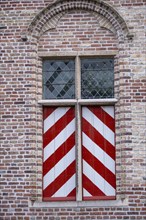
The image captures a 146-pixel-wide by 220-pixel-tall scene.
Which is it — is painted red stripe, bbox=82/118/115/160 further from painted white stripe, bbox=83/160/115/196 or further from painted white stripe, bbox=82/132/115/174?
painted white stripe, bbox=83/160/115/196

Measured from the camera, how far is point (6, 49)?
37.6 ft

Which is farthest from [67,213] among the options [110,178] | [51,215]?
[110,178]

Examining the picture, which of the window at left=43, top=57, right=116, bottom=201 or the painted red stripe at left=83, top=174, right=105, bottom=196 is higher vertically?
the window at left=43, top=57, right=116, bottom=201

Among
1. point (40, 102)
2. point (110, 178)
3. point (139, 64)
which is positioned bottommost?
point (110, 178)

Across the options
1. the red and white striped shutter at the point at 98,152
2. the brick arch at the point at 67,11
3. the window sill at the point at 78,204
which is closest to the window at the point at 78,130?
the red and white striped shutter at the point at 98,152

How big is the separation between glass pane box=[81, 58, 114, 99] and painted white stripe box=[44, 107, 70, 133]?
0.50 metres

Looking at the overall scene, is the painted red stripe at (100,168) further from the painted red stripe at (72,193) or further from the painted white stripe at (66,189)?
the painted red stripe at (72,193)

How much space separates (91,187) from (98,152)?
0.69m

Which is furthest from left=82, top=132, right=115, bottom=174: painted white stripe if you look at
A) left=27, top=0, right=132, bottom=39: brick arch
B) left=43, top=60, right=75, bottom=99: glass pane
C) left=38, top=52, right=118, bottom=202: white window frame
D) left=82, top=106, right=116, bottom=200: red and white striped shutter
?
left=27, top=0, right=132, bottom=39: brick arch

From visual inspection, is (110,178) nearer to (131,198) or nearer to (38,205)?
(131,198)

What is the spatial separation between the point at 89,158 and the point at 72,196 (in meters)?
0.80

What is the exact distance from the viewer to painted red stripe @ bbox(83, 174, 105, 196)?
11070 millimetres

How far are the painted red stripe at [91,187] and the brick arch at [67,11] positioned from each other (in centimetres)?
Result: 289

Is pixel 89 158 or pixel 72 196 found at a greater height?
pixel 89 158
